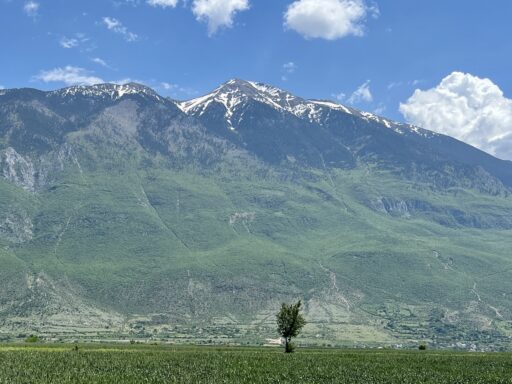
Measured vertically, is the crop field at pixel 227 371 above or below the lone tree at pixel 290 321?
below

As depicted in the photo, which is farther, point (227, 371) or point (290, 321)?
point (290, 321)

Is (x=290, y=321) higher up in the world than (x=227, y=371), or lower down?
higher up

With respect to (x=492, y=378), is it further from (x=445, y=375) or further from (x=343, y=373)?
(x=343, y=373)

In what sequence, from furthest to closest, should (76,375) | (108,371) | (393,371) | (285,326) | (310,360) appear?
(285,326)
(310,360)
(393,371)
(108,371)
(76,375)

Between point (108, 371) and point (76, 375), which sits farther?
point (108, 371)

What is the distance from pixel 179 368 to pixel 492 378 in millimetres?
34460

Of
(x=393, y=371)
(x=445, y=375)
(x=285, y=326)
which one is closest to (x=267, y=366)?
(x=393, y=371)

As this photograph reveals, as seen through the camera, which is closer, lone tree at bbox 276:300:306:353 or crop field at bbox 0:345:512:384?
crop field at bbox 0:345:512:384

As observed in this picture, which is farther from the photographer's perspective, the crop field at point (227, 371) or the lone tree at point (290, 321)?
the lone tree at point (290, 321)

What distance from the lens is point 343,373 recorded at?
6775 cm

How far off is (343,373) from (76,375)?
29192 mm

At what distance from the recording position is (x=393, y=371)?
70188 mm

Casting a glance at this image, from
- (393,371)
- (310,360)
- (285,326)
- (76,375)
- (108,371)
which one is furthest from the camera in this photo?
(285,326)

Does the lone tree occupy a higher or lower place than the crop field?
higher
